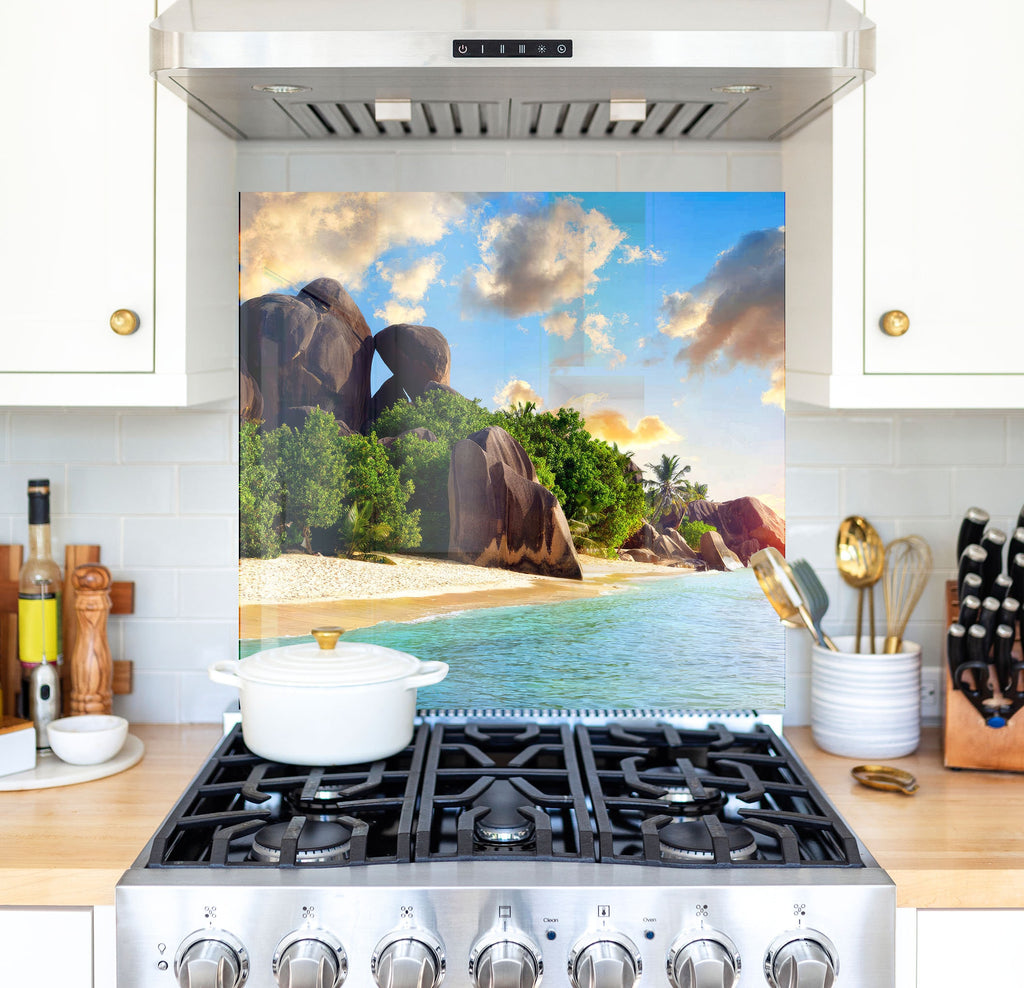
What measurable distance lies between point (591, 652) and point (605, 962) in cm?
78

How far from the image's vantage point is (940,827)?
1.57 metres

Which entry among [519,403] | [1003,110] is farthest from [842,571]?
[1003,110]

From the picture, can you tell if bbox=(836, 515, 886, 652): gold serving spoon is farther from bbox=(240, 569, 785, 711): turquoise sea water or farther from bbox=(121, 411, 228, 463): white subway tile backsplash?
bbox=(121, 411, 228, 463): white subway tile backsplash

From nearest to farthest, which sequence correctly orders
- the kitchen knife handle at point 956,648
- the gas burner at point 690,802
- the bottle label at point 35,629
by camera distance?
the gas burner at point 690,802 → the kitchen knife handle at point 956,648 → the bottle label at point 35,629

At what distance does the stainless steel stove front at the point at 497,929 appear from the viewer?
1.36 m

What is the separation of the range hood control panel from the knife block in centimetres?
118

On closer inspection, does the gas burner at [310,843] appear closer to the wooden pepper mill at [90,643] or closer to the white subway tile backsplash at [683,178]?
the wooden pepper mill at [90,643]

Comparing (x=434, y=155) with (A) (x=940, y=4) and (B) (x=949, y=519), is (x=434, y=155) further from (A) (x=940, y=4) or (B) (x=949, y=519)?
(B) (x=949, y=519)

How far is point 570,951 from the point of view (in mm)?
1368

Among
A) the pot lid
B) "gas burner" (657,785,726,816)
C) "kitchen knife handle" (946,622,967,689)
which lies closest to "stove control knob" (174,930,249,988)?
the pot lid

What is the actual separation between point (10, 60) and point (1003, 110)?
1492mm

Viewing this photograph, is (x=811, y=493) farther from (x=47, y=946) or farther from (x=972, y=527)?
(x=47, y=946)

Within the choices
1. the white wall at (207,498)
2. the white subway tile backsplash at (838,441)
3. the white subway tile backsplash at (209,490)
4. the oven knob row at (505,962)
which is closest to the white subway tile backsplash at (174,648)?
the white wall at (207,498)

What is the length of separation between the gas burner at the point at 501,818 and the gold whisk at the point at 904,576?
80cm
